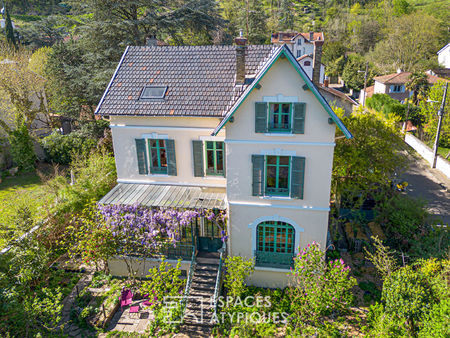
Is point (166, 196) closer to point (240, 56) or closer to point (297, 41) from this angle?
point (240, 56)

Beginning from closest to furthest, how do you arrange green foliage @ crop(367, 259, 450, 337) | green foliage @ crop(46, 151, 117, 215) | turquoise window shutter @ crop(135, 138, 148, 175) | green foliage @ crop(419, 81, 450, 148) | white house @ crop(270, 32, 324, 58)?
green foliage @ crop(367, 259, 450, 337), turquoise window shutter @ crop(135, 138, 148, 175), green foliage @ crop(46, 151, 117, 215), green foliage @ crop(419, 81, 450, 148), white house @ crop(270, 32, 324, 58)

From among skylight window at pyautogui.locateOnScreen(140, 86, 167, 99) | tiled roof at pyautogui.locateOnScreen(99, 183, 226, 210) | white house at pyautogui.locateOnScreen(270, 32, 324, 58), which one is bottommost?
tiled roof at pyautogui.locateOnScreen(99, 183, 226, 210)

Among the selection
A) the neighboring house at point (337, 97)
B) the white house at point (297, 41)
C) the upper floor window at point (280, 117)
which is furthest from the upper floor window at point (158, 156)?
the white house at point (297, 41)

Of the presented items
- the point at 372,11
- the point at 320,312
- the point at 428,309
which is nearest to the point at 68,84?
the point at 320,312

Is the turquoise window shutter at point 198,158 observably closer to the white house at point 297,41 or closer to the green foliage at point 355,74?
the green foliage at point 355,74

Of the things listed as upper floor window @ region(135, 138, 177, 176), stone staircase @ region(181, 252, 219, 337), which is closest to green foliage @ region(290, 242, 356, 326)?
stone staircase @ region(181, 252, 219, 337)

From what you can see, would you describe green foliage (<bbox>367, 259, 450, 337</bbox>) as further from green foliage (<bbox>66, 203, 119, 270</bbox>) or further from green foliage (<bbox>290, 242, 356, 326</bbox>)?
green foliage (<bbox>66, 203, 119, 270</bbox>)

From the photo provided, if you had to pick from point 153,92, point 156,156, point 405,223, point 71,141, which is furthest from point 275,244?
point 71,141
